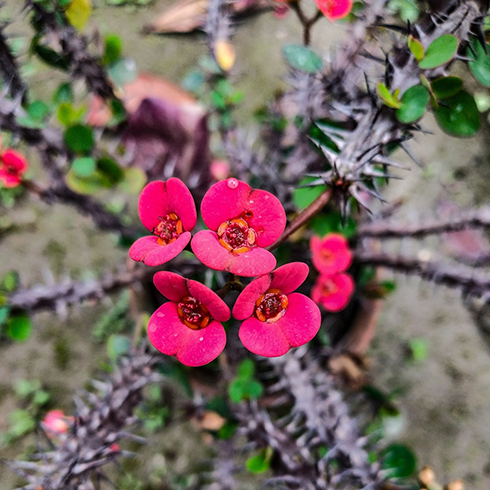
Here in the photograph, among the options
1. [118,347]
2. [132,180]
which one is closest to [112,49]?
[132,180]

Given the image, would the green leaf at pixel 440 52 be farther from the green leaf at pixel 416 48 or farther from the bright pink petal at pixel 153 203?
the bright pink petal at pixel 153 203

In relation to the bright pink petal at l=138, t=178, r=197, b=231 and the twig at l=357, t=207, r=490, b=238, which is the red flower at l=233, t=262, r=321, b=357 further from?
the twig at l=357, t=207, r=490, b=238

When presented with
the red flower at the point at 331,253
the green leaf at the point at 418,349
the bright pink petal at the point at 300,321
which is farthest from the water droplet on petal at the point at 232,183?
the green leaf at the point at 418,349

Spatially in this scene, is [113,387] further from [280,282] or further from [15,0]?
[15,0]

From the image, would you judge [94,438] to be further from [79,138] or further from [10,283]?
[79,138]

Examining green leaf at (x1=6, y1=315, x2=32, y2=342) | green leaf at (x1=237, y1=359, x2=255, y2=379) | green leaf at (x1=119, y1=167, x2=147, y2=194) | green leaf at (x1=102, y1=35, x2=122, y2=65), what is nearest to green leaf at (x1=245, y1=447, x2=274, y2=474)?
green leaf at (x1=237, y1=359, x2=255, y2=379)
